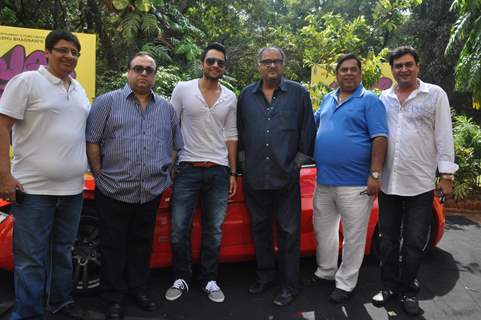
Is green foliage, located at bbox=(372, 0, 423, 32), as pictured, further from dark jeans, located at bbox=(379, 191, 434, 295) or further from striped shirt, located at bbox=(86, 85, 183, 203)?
striped shirt, located at bbox=(86, 85, 183, 203)

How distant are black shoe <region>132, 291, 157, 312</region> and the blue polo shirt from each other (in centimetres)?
168

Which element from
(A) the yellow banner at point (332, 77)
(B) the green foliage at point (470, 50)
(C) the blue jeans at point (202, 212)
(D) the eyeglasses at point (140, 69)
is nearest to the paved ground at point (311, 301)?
(C) the blue jeans at point (202, 212)

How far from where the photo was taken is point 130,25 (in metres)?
7.46

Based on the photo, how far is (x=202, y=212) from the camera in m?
3.53

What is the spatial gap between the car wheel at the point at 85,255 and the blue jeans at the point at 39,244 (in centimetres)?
36

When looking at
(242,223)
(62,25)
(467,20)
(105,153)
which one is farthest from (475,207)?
(62,25)

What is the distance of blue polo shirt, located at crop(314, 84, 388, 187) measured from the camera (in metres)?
3.29

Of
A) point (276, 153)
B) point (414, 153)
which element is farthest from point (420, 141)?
point (276, 153)

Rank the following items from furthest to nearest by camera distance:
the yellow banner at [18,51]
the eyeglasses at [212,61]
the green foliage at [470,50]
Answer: the green foliage at [470,50] < the yellow banner at [18,51] < the eyeglasses at [212,61]

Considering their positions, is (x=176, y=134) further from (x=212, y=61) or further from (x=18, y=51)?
(x=18, y=51)

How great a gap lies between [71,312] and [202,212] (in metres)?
1.21

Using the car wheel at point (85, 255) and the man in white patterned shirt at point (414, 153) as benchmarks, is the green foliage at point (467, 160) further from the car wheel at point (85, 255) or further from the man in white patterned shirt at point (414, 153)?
the car wheel at point (85, 255)

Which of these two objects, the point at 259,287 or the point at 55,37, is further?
the point at 259,287

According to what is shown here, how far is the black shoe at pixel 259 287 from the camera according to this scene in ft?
11.9
